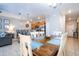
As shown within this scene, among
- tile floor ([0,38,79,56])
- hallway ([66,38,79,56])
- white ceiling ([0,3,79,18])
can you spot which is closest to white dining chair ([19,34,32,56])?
tile floor ([0,38,79,56])

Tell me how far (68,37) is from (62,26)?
0.25 metres

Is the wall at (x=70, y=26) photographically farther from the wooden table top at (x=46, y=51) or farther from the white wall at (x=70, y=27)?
the wooden table top at (x=46, y=51)

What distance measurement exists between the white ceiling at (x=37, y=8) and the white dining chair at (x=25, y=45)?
475mm

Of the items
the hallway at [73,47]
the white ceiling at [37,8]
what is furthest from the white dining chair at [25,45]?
the hallway at [73,47]

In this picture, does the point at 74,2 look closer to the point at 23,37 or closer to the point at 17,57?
the point at 23,37

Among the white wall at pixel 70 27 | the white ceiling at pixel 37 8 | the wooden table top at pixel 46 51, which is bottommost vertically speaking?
the wooden table top at pixel 46 51

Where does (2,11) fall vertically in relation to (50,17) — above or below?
above

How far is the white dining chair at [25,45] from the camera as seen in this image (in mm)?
1813

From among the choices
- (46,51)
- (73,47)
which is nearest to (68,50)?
(73,47)

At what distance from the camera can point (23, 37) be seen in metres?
1.85

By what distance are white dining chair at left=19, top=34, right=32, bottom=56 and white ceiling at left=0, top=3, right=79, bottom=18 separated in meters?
0.48

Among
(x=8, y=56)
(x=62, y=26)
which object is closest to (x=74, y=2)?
(x=62, y=26)

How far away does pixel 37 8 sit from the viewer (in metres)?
1.84

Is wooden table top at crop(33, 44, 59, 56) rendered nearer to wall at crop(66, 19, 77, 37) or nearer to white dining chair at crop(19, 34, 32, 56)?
white dining chair at crop(19, 34, 32, 56)
